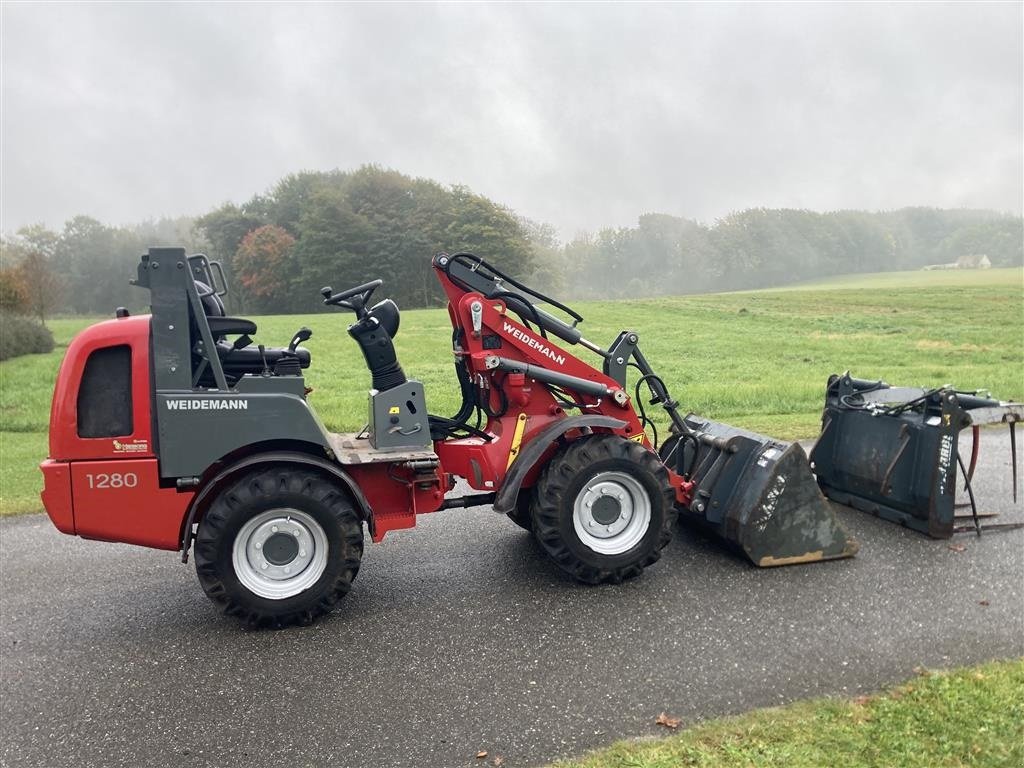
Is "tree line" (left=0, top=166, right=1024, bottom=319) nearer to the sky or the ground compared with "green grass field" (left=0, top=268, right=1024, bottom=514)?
nearer to the sky

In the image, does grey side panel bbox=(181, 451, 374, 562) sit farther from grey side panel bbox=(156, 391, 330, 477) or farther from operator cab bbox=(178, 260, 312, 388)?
operator cab bbox=(178, 260, 312, 388)

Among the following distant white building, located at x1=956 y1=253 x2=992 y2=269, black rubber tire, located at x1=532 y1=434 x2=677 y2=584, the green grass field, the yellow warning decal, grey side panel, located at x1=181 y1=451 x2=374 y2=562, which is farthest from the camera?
distant white building, located at x1=956 y1=253 x2=992 y2=269

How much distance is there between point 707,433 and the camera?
576 centimetres

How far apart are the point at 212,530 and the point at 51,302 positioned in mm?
34916

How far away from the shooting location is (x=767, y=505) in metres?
4.91

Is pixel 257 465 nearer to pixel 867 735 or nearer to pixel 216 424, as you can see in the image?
pixel 216 424

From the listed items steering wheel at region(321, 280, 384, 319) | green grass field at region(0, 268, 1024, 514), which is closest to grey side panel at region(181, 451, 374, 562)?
steering wheel at region(321, 280, 384, 319)

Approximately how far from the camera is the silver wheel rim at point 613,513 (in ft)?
15.8

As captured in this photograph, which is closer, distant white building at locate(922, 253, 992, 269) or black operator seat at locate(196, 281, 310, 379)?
black operator seat at locate(196, 281, 310, 379)

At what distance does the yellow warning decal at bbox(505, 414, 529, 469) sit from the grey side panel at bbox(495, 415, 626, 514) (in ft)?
0.21

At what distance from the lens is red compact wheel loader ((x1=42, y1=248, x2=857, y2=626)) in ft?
13.5

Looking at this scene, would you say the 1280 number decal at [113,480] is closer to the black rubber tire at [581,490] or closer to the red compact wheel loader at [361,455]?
the red compact wheel loader at [361,455]

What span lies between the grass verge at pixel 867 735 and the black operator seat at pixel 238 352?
2866 millimetres

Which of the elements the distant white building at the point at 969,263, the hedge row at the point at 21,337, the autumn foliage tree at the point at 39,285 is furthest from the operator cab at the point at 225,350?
the distant white building at the point at 969,263
